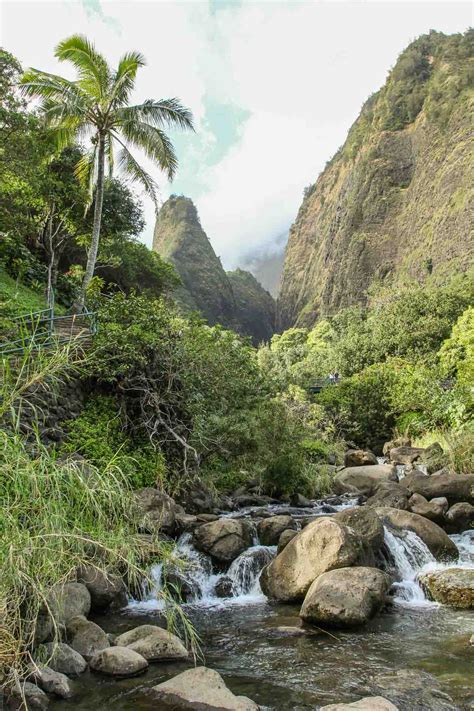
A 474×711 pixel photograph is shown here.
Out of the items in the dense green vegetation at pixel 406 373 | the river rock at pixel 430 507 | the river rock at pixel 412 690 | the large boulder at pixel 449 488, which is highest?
the dense green vegetation at pixel 406 373

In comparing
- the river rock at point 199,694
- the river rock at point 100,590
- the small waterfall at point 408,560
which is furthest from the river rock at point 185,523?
the river rock at point 199,694

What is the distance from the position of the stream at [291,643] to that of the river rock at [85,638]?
42cm

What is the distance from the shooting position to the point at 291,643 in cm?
659

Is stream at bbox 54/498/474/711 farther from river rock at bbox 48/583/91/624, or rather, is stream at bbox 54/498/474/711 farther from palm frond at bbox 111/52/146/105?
palm frond at bbox 111/52/146/105


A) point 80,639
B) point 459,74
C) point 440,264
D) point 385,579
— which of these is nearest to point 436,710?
point 385,579

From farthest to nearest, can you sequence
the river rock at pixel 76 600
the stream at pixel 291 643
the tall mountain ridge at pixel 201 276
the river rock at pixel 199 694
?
1. the tall mountain ridge at pixel 201 276
2. the river rock at pixel 76 600
3. the stream at pixel 291 643
4. the river rock at pixel 199 694

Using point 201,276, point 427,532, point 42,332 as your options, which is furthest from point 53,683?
point 201,276

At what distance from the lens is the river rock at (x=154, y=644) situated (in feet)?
19.7

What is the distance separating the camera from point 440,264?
2005 inches

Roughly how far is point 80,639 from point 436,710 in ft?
12.5

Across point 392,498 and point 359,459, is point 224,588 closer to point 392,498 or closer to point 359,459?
point 392,498

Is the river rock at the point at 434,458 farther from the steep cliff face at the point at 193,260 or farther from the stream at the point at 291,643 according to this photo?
the steep cliff face at the point at 193,260

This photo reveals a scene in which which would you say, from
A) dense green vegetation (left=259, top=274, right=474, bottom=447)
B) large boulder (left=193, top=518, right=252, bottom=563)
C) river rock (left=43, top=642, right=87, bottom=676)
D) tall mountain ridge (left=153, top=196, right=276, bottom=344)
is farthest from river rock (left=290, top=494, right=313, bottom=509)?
tall mountain ridge (left=153, top=196, right=276, bottom=344)

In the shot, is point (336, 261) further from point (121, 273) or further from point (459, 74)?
point (121, 273)
